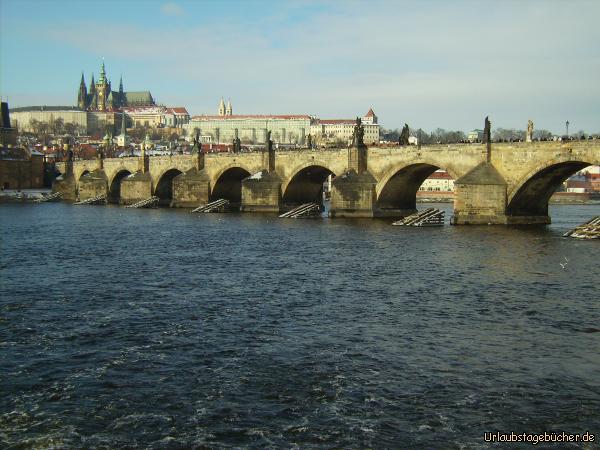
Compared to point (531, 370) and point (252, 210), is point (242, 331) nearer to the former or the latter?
point (531, 370)

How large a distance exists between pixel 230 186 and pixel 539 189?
41.2 m

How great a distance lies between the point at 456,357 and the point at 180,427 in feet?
22.3

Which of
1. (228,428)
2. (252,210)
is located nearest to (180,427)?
(228,428)

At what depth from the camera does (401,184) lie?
5909cm

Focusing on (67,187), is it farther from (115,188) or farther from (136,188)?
(136,188)

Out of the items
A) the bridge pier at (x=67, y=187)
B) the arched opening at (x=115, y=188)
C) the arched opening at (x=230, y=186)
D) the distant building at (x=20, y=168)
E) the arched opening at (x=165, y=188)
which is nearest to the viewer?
the arched opening at (x=230, y=186)

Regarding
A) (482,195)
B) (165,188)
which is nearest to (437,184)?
(165,188)

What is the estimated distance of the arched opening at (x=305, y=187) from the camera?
68.2 metres

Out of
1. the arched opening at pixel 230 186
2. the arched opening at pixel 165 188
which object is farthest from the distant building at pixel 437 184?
the arched opening at pixel 230 186

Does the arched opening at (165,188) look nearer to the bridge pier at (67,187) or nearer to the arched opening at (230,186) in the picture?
the arched opening at (230,186)

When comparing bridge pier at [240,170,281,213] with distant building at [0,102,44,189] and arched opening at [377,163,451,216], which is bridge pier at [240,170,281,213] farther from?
distant building at [0,102,44,189]

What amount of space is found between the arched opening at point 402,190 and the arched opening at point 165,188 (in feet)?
126

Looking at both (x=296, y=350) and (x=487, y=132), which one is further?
(x=487, y=132)

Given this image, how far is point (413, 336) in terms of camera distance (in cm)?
1730
